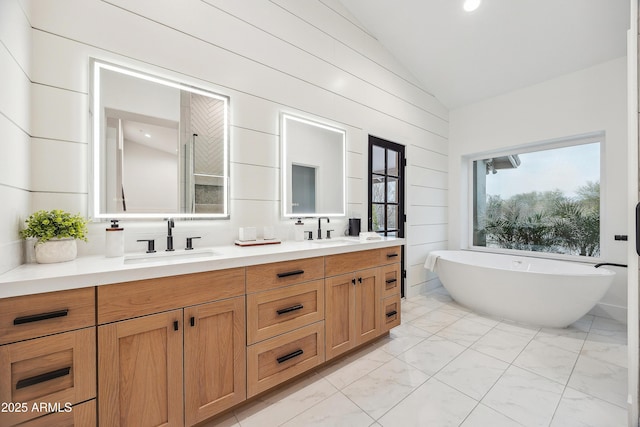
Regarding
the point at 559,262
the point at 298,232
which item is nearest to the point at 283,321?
the point at 298,232

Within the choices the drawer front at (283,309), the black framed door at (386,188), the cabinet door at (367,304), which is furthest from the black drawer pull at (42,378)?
the black framed door at (386,188)

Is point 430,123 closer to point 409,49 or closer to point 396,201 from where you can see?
point 409,49

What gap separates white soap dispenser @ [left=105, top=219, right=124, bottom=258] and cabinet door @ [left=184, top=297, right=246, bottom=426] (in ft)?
1.81

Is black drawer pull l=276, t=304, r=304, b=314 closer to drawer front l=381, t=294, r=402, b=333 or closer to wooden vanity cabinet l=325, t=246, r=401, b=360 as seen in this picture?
wooden vanity cabinet l=325, t=246, r=401, b=360

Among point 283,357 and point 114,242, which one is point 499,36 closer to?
point 283,357

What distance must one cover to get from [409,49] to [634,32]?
6.99 ft

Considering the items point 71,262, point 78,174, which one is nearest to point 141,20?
point 78,174

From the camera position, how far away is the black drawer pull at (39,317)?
0.90 m

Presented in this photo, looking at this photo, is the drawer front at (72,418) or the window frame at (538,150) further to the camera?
the window frame at (538,150)

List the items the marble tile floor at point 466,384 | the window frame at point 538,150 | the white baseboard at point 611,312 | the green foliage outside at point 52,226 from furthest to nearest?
1. the window frame at point 538,150
2. the white baseboard at point 611,312
3. the marble tile floor at point 466,384
4. the green foliage outside at point 52,226

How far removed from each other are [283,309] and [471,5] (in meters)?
3.20

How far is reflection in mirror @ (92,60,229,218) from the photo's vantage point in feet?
4.97

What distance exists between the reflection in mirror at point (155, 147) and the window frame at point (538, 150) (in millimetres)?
3740

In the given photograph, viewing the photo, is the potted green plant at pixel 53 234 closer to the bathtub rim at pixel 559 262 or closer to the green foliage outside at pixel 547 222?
the bathtub rim at pixel 559 262
